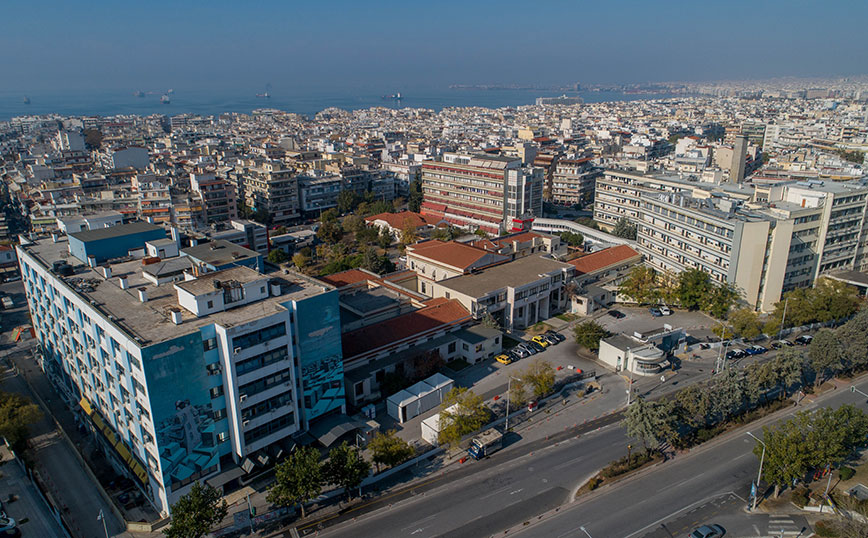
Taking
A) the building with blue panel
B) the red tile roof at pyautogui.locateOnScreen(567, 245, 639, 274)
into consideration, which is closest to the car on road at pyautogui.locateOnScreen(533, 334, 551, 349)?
the red tile roof at pyautogui.locateOnScreen(567, 245, 639, 274)

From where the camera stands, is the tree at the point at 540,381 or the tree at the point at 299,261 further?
the tree at the point at 299,261

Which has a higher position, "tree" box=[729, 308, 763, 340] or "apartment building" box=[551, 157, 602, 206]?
"apartment building" box=[551, 157, 602, 206]

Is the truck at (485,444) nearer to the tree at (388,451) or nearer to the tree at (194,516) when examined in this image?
the tree at (388,451)

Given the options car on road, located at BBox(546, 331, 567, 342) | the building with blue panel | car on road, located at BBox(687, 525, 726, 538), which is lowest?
car on road, located at BBox(687, 525, 726, 538)

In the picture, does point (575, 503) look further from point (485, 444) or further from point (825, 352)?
point (825, 352)

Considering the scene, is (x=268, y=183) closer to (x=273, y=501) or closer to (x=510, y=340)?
(x=510, y=340)

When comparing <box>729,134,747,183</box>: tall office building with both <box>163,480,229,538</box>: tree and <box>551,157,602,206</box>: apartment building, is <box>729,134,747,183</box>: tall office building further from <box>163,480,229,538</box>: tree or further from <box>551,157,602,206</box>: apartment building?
<box>163,480,229,538</box>: tree

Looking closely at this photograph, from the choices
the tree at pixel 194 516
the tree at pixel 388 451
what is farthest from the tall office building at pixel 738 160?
the tree at pixel 194 516
